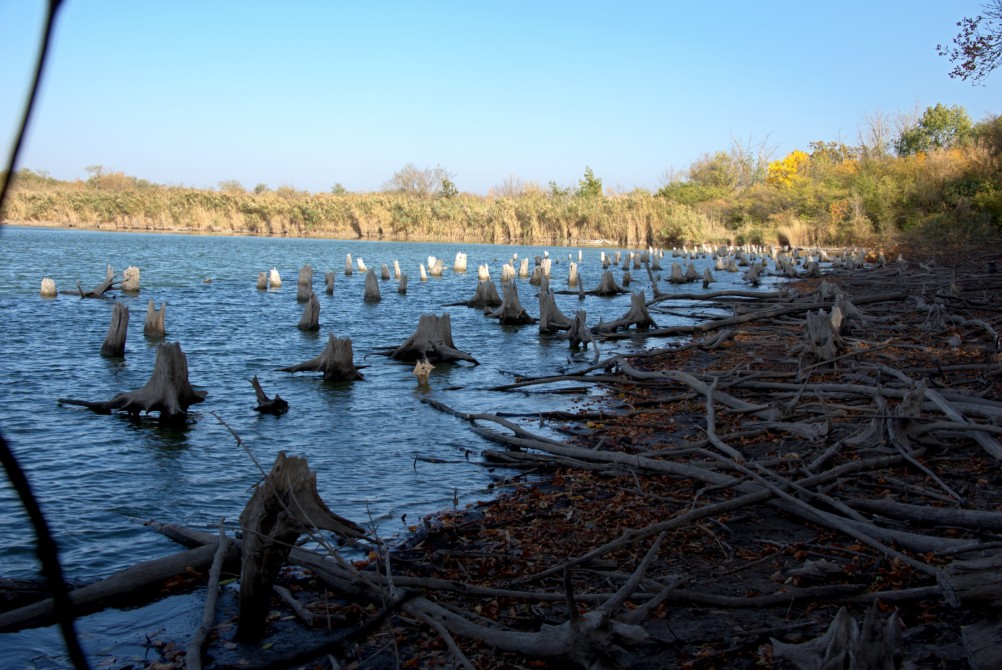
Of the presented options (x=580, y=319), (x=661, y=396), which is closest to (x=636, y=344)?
(x=580, y=319)

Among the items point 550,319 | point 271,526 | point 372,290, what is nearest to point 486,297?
point 372,290

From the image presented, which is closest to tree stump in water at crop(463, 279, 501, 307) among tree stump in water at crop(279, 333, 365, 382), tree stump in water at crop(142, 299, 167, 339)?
tree stump in water at crop(142, 299, 167, 339)

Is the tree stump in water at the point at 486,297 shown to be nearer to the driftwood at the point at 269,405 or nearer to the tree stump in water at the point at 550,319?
the tree stump in water at the point at 550,319

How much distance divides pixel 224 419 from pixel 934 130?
80951 millimetres

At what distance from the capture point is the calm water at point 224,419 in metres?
7.93

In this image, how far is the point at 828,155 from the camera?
97.4 m

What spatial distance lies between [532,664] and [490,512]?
2967mm

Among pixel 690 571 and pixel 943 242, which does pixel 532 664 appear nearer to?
pixel 690 571

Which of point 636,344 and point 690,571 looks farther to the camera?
point 636,344

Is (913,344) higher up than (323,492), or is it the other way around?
(913,344)

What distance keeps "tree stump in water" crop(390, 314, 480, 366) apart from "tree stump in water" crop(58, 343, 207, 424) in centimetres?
596

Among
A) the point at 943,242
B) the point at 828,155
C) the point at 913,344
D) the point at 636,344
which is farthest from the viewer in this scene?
the point at 828,155

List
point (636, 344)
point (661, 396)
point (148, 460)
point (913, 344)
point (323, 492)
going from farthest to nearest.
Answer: point (636, 344), point (913, 344), point (661, 396), point (148, 460), point (323, 492)

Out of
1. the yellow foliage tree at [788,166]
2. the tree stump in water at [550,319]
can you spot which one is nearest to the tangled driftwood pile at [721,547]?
the tree stump in water at [550,319]
